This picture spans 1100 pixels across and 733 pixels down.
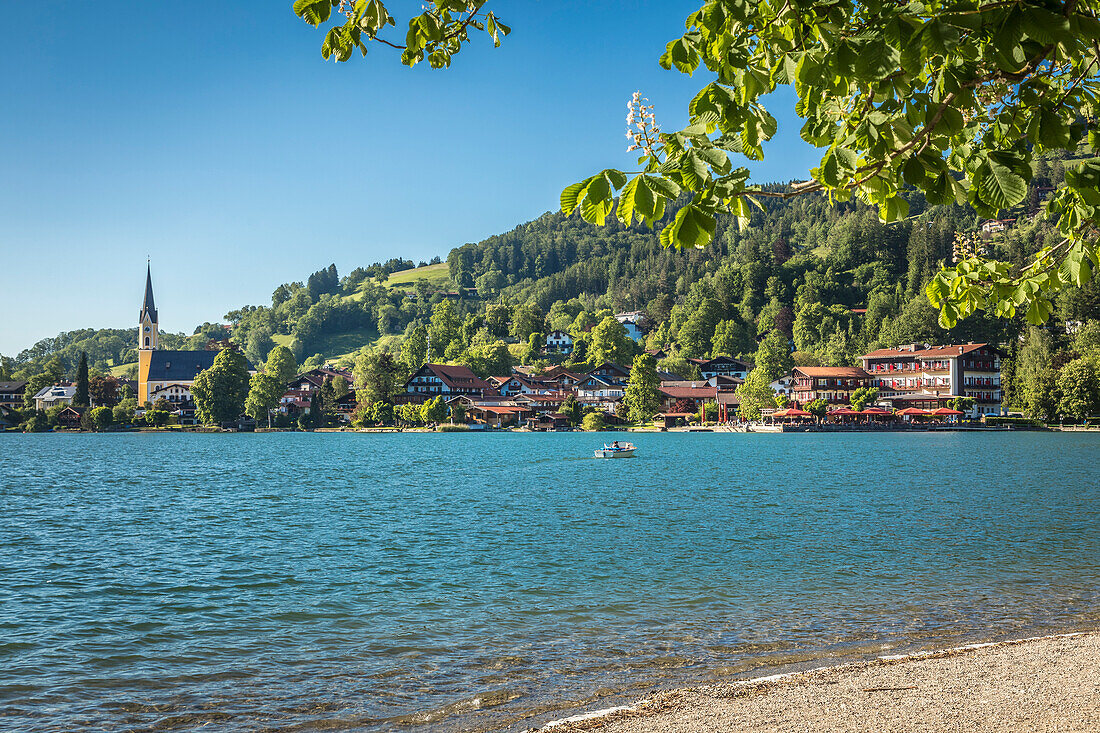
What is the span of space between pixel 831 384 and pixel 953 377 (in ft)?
57.8

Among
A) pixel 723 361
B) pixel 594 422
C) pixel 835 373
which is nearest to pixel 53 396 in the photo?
pixel 594 422

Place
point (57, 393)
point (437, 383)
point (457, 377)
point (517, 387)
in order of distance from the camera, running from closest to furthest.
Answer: point (437, 383), point (457, 377), point (517, 387), point (57, 393)

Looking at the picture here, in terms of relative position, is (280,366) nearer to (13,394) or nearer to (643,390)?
(13,394)

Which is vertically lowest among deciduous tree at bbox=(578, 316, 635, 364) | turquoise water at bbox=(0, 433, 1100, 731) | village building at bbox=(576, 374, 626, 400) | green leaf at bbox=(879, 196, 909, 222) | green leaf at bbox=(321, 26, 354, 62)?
turquoise water at bbox=(0, 433, 1100, 731)

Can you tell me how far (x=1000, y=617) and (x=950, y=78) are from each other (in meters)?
13.4

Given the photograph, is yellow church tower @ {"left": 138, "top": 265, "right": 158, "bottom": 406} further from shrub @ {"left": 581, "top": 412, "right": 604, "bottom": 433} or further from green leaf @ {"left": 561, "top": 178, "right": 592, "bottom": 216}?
green leaf @ {"left": 561, "top": 178, "right": 592, "bottom": 216}

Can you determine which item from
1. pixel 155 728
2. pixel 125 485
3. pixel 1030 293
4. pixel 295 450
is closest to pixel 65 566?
pixel 155 728

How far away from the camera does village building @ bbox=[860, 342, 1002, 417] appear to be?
123 meters

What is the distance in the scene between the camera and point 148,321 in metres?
185

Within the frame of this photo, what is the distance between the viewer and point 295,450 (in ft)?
273

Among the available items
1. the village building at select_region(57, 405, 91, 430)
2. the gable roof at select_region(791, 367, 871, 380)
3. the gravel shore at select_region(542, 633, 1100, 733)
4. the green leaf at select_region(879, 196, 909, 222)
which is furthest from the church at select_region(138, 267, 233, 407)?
the green leaf at select_region(879, 196, 909, 222)

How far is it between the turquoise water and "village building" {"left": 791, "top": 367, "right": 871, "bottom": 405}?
92.4 metres

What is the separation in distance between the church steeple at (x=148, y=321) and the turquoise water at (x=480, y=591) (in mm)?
153793

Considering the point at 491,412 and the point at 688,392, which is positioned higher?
the point at 688,392
